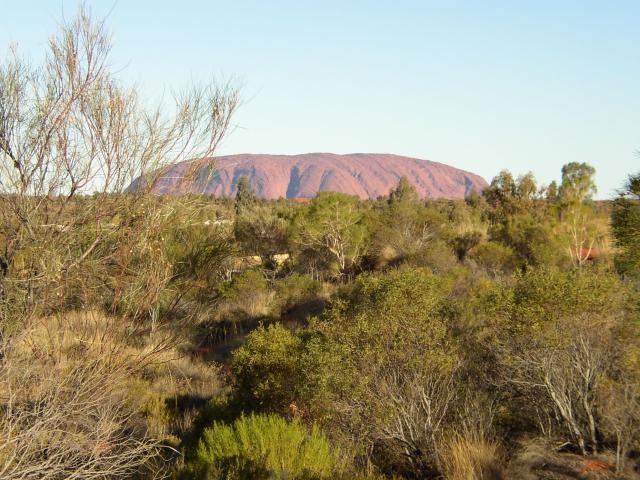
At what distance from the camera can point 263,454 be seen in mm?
6078

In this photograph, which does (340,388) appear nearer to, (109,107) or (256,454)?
(256,454)

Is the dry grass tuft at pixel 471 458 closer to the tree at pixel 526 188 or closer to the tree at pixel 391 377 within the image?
the tree at pixel 391 377

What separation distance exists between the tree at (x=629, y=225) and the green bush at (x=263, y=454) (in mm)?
5894

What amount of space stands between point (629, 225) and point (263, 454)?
22.8 ft

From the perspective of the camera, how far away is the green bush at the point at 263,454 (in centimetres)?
573

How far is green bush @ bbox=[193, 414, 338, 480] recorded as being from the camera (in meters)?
5.73

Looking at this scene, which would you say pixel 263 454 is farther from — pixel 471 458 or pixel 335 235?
pixel 335 235

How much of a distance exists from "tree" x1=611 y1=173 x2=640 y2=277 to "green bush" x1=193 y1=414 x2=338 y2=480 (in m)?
5.89

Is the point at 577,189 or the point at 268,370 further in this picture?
the point at 577,189

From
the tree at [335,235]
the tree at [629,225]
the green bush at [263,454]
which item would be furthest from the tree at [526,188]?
the green bush at [263,454]

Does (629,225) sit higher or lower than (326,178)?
lower

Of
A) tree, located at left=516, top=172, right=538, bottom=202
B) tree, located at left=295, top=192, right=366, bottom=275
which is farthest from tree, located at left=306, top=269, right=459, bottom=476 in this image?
tree, located at left=516, top=172, right=538, bottom=202

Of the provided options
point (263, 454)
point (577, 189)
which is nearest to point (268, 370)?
point (263, 454)

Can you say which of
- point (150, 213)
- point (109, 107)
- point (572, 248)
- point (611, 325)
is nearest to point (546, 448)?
point (611, 325)
